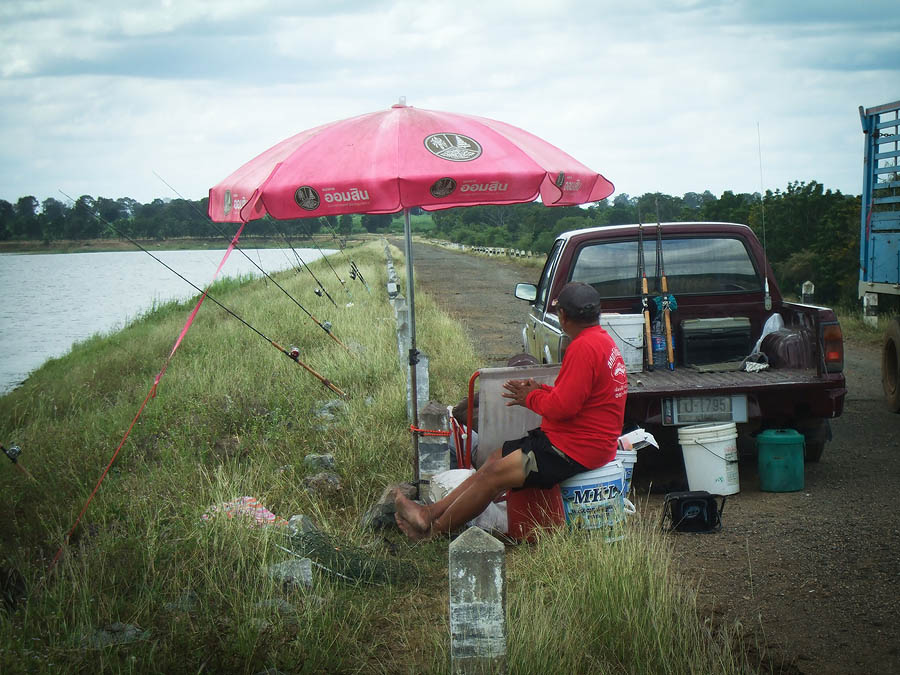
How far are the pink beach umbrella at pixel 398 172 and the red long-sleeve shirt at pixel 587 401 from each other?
989 millimetres

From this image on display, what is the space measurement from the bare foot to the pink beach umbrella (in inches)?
66.0

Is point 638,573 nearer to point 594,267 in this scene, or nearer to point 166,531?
point 166,531

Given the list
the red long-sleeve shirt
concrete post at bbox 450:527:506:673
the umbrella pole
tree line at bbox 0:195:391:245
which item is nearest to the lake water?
tree line at bbox 0:195:391:245

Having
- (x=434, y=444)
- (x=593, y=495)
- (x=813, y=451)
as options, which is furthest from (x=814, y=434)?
(x=434, y=444)

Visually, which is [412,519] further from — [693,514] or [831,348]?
[831,348]

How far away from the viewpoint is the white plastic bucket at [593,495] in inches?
177

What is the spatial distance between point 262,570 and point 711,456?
3.10m

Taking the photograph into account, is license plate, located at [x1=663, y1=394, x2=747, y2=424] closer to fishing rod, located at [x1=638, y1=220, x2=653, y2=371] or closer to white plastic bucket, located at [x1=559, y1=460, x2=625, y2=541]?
fishing rod, located at [x1=638, y1=220, x2=653, y2=371]

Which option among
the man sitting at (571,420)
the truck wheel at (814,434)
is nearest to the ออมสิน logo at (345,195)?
the man sitting at (571,420)

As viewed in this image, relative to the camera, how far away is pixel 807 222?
69.9 ft

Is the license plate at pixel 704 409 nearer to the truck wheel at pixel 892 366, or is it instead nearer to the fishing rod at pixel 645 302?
the fishing rod at pixel 645 302

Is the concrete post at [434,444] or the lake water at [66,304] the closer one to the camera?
the concrete post at [434,444]

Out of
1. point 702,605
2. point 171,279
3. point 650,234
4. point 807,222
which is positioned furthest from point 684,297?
point 171,279

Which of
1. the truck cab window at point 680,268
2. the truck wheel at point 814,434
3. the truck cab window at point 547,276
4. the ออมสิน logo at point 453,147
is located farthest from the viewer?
the truck cab window at point 547,276
